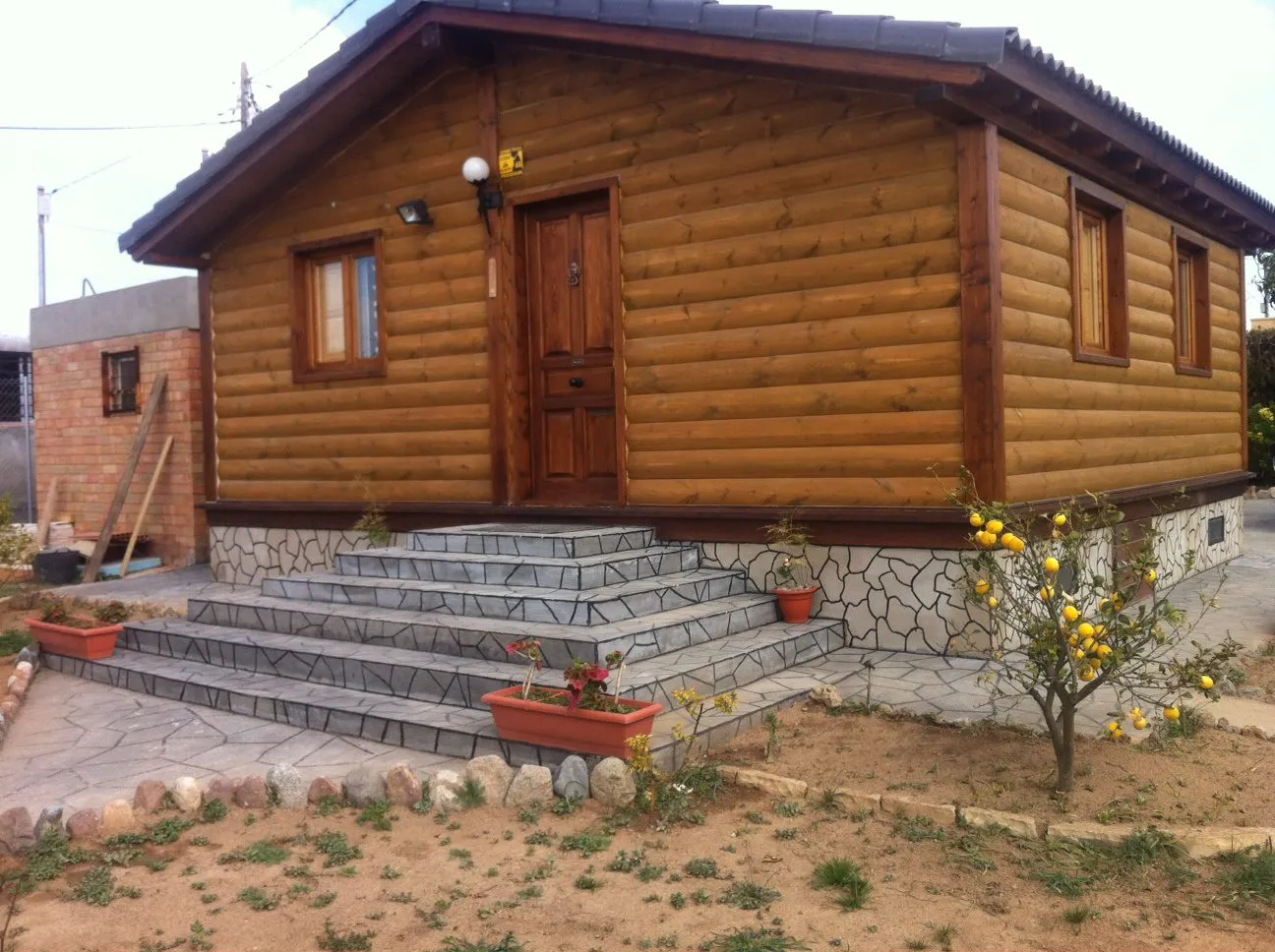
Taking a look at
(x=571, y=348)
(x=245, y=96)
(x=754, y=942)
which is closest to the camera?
(x=754, y=942)

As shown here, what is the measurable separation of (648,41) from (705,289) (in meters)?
1.75

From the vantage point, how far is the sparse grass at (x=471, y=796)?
4586 mm

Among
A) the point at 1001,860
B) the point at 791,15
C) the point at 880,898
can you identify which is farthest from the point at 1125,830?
the point at 791,15

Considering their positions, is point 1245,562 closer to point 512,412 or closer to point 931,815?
point 512,412

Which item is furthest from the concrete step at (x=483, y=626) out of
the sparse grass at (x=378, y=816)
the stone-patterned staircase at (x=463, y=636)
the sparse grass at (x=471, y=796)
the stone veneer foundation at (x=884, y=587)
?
the sparse grass at (x=378, y=816)

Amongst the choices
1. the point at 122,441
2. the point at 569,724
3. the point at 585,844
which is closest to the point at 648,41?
the point at 569,724

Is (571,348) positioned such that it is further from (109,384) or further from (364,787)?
(109,384)

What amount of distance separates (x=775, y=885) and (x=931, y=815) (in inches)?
31.0

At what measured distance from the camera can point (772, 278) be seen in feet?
24.4

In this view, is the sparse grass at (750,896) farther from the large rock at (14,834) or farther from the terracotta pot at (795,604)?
the terracotta pot at (795,604)

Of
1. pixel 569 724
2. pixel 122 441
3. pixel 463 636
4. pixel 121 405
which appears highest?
pixel 121 405

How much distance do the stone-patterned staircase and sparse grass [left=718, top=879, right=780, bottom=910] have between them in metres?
1.17

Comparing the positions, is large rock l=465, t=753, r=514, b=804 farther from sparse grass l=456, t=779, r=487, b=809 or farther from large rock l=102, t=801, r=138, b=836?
large rock l=102, t=801, r=138, b=836

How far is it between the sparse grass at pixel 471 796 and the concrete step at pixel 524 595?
1.69 metres
